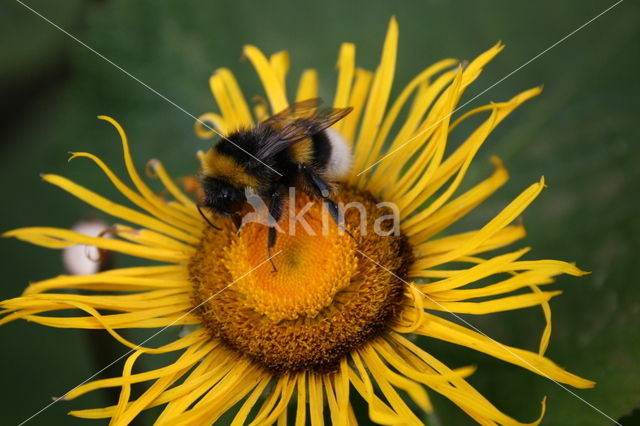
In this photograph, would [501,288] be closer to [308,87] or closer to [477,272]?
[477,272]

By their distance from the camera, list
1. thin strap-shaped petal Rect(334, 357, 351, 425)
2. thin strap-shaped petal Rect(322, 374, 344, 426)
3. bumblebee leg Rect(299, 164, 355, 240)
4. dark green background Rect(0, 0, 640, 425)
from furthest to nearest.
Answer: dark green background Rect(0, 0, 640, 425) < bumblebee leg Rect(299, 164, 355, 240) < thin strap-shaped petal Rect(322, 374, 344, 426) < thin strap-shaped petal Rect(334, 357, 351, 425)

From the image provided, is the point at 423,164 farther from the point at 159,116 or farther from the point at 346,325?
the point at 159,116

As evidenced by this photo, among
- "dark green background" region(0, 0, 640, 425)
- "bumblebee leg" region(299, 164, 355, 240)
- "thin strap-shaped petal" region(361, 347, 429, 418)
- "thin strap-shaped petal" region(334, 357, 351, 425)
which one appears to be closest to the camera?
"thin strap-shaped petal" region(361, 347, 429, 418)

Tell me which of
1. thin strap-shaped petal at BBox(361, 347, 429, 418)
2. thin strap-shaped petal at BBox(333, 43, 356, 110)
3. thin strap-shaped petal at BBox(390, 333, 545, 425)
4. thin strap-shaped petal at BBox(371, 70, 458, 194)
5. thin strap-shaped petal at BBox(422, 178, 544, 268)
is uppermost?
thin strap-shaped petal at BBox(333, 43, 356, 110)

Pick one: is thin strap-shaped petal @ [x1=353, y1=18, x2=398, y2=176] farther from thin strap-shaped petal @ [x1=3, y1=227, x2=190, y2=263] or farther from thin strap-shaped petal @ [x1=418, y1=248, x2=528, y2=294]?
thin strap-shaped petal @ [x1=3, y1=227, x2=190, y2=263]

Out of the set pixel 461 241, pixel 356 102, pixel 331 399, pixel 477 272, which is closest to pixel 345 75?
pixel 356 102

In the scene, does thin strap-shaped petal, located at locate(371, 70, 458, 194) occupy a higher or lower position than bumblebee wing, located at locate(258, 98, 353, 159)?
lower

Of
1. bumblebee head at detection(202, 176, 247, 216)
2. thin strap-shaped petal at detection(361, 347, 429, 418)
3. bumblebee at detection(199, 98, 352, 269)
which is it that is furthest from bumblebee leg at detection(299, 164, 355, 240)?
thin strap-shaped petal at detection(361, 347, 429, 418)

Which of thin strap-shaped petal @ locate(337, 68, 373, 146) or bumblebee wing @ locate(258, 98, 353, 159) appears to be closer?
bumblebee wing @ locate(258, 98, 353, 159)
